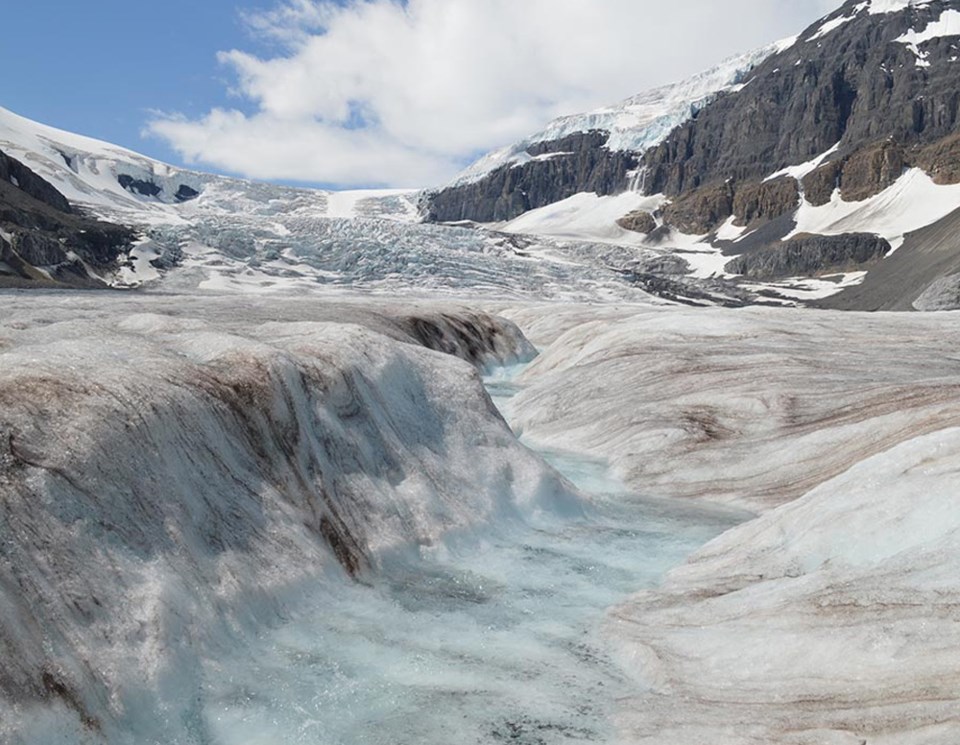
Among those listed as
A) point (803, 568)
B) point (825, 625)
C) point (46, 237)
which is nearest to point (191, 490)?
point (825, 625)

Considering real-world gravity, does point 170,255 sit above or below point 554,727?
above

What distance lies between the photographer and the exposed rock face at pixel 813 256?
550 ft

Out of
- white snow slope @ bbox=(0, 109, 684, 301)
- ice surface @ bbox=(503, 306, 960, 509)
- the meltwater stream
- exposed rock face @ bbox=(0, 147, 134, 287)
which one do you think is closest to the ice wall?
the meltwater stream

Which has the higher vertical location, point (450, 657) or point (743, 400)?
point (743, 400)

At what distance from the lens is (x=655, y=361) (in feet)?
82.5

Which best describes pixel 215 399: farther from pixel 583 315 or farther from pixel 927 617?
pixel 583 315

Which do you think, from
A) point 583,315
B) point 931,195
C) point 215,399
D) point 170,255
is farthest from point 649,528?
point 931,195

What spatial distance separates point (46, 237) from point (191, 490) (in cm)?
9751

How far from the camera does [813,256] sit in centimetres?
17238

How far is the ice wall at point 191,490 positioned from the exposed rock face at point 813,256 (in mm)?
170606

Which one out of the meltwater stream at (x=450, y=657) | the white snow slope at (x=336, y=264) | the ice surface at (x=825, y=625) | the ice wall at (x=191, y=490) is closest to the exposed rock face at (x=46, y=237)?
the white snow slope at (x=336, y=264)

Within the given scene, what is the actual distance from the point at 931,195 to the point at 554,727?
210 metres

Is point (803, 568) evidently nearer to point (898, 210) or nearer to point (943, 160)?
point (898, 210)

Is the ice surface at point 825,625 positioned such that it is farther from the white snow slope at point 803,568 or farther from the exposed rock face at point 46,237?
the exposed rock face at point 46,237
